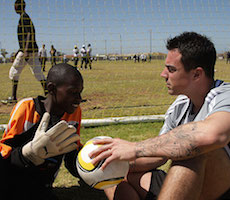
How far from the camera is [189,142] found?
1656 millimetres

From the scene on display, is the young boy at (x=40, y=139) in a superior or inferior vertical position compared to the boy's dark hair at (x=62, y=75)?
inferior

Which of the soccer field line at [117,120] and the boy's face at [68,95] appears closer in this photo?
the boy's face at [68,95]

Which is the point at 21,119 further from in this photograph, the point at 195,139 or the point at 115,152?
the point at 195,139

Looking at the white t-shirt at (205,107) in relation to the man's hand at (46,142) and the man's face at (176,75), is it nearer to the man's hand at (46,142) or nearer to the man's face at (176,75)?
the man's face at (176,75)

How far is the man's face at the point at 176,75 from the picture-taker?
215 centimetres

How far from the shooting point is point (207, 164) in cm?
172

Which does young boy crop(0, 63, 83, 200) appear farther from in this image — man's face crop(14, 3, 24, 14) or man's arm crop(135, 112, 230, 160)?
man's face crop(14, 3, 24, 14)

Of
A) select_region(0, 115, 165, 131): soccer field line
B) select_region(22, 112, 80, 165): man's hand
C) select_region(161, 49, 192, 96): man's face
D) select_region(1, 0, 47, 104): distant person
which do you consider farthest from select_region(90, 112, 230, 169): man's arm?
select_region(1, 0, 47, 104): distant person

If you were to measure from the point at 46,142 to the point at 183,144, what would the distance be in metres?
1.01

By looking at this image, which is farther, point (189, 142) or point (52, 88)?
point (52, 88)

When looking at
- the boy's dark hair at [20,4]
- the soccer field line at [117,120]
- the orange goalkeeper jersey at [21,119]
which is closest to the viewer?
the orange goalkeeper jersey at [21,119]

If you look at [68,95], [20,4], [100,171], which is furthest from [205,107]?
[20,4]

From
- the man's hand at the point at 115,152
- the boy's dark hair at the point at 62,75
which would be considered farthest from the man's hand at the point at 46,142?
the boy's dark hair at the point at 62,75

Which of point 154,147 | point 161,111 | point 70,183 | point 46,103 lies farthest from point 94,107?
point 154,147
